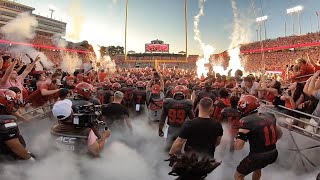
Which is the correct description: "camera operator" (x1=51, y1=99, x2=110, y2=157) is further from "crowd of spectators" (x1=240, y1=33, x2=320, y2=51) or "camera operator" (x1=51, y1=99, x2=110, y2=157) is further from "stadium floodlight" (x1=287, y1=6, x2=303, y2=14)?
"stadium floodlight" (x1=287, y1=6, x2=303, y2=14)

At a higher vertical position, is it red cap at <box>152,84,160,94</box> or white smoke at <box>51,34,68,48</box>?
white smoke at <box>51,34,68,48</box>

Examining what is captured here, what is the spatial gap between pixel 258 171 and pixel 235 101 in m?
1.70

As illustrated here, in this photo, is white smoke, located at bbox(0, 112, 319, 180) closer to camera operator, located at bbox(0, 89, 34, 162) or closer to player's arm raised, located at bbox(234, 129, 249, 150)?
camera operator, located at bbox(0, 89, 34, 162)

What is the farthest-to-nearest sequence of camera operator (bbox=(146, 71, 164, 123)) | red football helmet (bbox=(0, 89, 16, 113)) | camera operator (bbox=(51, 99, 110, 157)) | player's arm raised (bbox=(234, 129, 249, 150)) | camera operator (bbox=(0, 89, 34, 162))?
camera operator (bbox=(146, 71, 164, 123)) → player's arm raised (bbox=(234, 129, 249, 150)) → camera operator (bbox=(51, 99, 110, 157)) → red football helmet (bbox=(0, 89, 16, 113)) → camera operator (bbox=(0, 89, 34, 162))

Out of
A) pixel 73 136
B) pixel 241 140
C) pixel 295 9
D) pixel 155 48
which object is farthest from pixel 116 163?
pixel 155 48

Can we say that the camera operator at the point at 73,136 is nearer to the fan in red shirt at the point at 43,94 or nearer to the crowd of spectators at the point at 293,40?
the fan in red shirt at the point at 43,94

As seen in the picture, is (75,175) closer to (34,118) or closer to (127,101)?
(34,118)

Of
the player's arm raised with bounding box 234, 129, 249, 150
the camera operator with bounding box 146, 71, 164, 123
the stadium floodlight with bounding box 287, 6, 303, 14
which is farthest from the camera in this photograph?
the stadium floodlight with bounding box 287, 6, 303, 14

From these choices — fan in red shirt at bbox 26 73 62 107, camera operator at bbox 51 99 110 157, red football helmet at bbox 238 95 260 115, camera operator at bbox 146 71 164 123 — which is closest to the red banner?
camera operator at bbox 146 71 164 123

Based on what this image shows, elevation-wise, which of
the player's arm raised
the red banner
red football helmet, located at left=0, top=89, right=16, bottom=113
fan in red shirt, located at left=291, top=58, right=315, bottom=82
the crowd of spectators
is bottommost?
the player's arm raised

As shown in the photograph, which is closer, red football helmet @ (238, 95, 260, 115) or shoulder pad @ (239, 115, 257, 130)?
shoulder pad @ (239, 115, 257, 130)

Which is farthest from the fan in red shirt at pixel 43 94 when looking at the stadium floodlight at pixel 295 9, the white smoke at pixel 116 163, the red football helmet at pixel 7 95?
the stadium floodlight at pixel 295 9

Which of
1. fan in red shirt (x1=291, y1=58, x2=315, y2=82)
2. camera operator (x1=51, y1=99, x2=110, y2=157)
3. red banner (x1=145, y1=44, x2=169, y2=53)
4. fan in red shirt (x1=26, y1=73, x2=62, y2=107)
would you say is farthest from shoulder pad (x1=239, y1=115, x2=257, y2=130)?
red banner (x1=145, y1=44, x2=169, y2=53)

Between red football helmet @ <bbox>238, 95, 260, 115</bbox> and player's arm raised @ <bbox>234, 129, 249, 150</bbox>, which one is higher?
red football helmet @ <bbox>238, 95, 260, 115</bbox>
